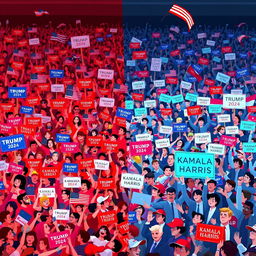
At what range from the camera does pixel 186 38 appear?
6.97 m

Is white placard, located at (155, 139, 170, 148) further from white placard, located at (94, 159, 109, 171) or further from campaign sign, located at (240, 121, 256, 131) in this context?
campaign sign, located at (240, 121, 256, 131)

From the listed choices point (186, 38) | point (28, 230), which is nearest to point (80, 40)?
point (186, 38)

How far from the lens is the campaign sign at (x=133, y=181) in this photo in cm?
515

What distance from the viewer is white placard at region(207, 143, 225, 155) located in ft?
18.3

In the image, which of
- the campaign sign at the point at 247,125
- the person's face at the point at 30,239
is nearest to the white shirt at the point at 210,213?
the campaign sign at the point at 247,125

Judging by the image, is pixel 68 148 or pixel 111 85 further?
pixel 111 85

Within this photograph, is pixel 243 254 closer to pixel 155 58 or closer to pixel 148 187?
pixel 148 187

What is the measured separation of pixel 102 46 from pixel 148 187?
2.79 meters

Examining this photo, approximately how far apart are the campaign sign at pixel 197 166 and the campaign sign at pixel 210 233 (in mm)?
713

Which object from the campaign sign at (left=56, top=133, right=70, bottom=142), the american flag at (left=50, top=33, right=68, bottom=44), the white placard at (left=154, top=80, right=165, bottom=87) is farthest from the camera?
the american flag at (left=50, top=33, right=68, bottom=44)

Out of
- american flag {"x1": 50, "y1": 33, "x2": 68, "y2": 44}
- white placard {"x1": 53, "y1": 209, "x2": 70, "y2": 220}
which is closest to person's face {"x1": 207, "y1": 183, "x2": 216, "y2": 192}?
white placard {"x1": 53, "y1": 209, "x2": 70, "y2": 220}

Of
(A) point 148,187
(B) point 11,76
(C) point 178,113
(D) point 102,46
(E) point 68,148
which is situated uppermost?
(D) point 102,46

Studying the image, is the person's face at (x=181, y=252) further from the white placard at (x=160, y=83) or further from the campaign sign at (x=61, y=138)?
the white placard at (x=160, y=83)

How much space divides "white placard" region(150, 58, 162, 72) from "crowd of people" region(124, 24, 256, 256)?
0.02 m
